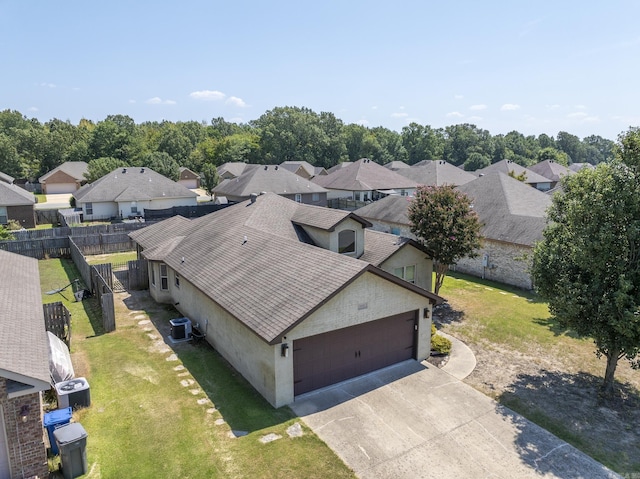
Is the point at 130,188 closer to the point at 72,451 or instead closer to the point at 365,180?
the point at 365,180

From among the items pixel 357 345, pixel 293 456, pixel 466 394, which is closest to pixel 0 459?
pixel 293 456

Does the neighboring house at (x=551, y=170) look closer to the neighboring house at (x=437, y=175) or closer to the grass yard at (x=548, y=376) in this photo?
the neighboring house at (x=437, y=175)

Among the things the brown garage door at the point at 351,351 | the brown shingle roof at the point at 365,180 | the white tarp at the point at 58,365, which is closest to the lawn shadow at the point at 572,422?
the brown garage door at the point at 351,351

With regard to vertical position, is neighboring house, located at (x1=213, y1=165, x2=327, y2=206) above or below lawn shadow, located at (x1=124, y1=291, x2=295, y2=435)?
above

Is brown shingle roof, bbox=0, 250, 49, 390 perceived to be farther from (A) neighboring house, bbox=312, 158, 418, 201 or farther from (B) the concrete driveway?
(A) neighboring house, bbox=312, 158, 418, 201

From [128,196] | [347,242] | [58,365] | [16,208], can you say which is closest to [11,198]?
[16,208]

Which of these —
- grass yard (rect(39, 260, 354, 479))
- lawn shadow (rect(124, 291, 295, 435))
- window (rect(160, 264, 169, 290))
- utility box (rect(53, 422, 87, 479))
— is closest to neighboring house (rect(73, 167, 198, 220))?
window (rect(160, 264, 169, 290))

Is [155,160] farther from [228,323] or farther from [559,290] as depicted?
[559,290]
